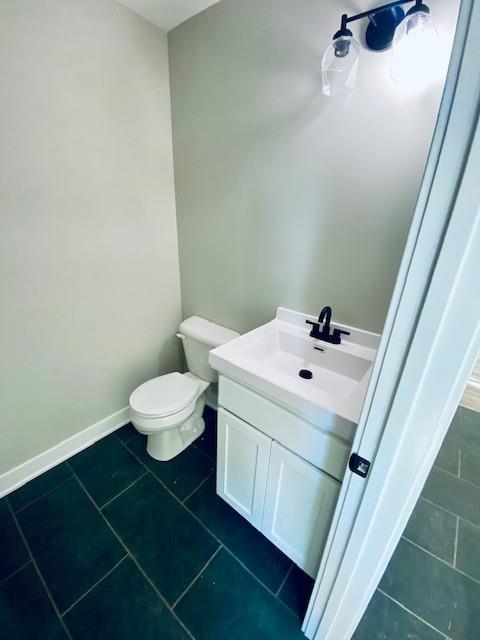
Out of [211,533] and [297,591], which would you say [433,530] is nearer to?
[297,591]

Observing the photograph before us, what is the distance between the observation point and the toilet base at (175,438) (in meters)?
1.60

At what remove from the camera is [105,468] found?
1596mm

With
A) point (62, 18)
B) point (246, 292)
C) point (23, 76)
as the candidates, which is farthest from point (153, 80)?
point (246, 292)

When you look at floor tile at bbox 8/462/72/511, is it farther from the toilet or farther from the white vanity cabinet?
the white vanity cabinet

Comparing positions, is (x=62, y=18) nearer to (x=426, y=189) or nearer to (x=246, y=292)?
(x=246, y=292)

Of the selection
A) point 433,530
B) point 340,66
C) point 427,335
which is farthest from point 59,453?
point 340,66

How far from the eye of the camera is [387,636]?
3.28 feet

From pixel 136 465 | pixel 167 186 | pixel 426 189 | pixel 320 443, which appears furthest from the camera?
pixel 167 186

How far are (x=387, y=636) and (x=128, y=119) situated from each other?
258cm

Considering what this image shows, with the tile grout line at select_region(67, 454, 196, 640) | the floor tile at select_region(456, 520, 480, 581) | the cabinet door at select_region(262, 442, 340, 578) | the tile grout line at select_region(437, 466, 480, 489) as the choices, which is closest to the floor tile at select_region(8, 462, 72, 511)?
the tile grout line at select_region(67, 454, 196, 640)

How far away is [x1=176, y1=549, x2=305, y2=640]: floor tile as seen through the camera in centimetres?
99

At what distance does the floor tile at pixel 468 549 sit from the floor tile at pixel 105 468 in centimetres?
163

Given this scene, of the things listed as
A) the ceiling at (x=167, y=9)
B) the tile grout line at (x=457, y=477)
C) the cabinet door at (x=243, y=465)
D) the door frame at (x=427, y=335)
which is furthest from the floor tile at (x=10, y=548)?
the ceiling at (x=167, y=9)

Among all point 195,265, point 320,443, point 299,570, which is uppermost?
point 195,265
